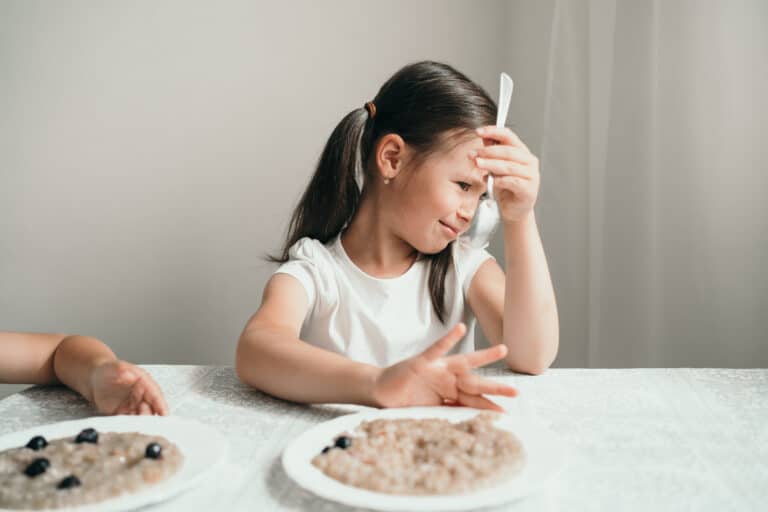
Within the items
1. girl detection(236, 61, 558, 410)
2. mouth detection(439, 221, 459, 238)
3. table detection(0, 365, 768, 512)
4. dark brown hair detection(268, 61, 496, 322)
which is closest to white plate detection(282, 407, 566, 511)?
table detection(0, 365, 768, 512)

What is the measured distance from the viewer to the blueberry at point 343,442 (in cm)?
65

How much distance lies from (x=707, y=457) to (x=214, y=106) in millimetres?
1395

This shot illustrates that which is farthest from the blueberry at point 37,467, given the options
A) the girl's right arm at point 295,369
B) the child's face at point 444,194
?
the child's face at point 444,194

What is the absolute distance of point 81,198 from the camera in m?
1.72

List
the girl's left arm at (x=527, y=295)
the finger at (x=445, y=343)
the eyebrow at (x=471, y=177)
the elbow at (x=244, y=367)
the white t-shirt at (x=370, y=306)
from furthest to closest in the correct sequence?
the white t-shirt at (x=370, y=306) → the eyebrow at (x=471, y=177) → the girl's left arm at (x=527, y=295) → the elbow at (x=244, y=367) → the finger at (x=445, y=343)

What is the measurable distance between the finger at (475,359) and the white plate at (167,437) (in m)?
0.27

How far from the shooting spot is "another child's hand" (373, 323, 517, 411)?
79 cm

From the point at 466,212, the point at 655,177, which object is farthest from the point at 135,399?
the point at 655,177

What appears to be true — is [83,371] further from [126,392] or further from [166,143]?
[166,143]

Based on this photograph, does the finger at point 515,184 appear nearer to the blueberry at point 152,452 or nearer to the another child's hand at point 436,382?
the another child's hand at point 436,382

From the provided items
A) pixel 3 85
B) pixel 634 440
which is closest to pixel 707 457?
pixel 634 440

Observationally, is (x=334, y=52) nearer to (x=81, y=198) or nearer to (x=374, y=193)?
(x=374, y=193)

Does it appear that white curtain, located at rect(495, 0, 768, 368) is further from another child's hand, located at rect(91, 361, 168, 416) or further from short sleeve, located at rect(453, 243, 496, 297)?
another child's hand, located at rect(91, 361, 168, 416)

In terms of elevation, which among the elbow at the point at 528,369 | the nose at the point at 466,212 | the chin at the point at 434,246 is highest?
the nose at the point at 466,212
